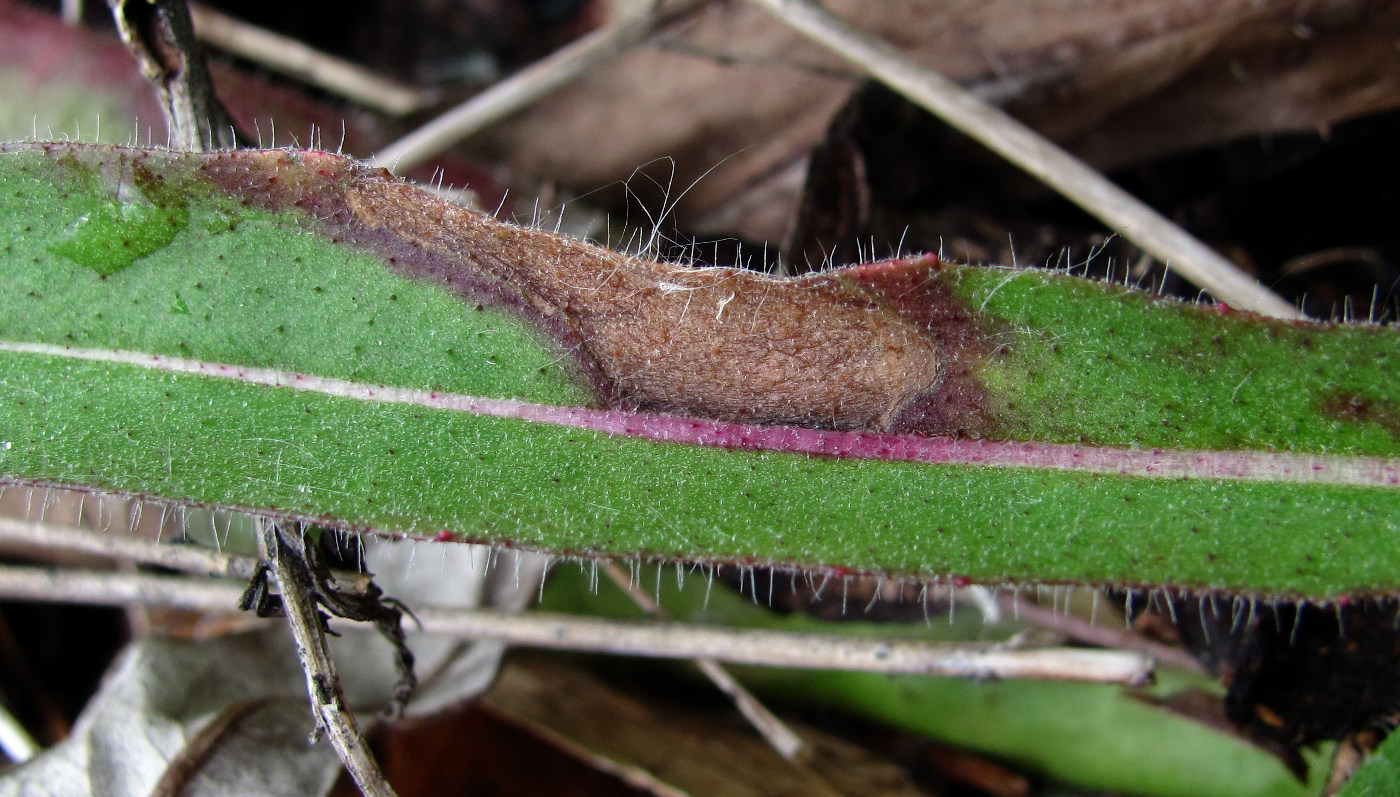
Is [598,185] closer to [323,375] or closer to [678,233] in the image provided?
[678,233]

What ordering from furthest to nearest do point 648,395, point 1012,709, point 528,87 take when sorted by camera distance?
point 528,87, point 1012,709, point 648,395

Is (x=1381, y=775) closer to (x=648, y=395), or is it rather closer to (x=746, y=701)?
(x=746, y=701)

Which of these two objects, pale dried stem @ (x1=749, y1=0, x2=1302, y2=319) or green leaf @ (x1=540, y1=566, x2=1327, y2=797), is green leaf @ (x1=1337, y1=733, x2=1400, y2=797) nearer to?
green leaf @ (x1=540, y1=566, x2=1327, y2=797)

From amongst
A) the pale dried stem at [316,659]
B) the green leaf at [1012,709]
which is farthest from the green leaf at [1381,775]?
the pale dried stem at [316,659]

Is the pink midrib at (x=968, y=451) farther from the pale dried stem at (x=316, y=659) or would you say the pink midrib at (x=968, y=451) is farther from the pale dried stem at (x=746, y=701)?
the pale dried stem at (x=746, y=701)

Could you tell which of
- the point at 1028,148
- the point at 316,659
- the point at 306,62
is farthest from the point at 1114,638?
the point at 306,62

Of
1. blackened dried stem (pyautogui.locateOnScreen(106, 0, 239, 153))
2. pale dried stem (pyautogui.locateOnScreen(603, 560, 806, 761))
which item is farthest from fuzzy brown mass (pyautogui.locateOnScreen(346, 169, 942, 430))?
pale dried stem (pyautogui.locateOnScreen(603, 560, 806, 761))
